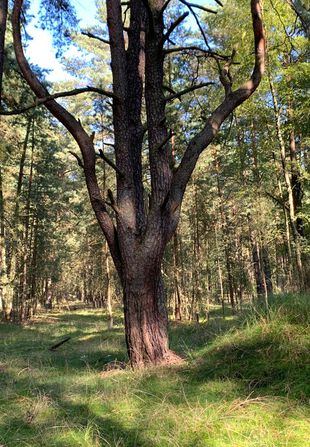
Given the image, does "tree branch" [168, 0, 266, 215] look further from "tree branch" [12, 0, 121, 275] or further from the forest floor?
the forest floor

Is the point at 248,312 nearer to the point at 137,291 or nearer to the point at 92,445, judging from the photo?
the point at 137,291

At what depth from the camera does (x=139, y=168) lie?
6539 millimetres

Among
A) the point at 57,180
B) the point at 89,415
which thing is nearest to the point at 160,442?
the point at 89,415

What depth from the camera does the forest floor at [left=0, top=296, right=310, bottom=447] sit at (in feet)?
9.96

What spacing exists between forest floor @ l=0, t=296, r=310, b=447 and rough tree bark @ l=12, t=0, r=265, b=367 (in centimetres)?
74

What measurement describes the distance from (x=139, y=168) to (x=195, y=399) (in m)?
3.88

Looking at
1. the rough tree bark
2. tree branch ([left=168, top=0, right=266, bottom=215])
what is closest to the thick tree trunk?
the rough tree bark

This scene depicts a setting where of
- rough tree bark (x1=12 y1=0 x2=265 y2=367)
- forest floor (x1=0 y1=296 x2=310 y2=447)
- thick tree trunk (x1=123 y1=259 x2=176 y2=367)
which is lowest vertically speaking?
forest floor (x1=0 y1=296 x2=310 y2=447)

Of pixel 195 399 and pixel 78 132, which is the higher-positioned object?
pixel 78 132

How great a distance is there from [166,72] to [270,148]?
578cm

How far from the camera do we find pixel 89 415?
365 centimetres

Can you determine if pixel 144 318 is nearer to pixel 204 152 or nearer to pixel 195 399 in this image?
pixel 195 399

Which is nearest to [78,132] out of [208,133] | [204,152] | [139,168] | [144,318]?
[139,168]

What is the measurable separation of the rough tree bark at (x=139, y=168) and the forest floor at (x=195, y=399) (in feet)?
2.42
